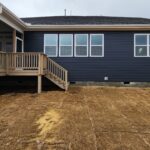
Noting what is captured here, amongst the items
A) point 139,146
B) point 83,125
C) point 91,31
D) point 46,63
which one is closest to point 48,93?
point 46,63

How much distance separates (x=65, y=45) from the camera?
18.5m

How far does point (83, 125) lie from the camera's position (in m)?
8.54

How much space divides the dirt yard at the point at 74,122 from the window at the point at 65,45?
415cm

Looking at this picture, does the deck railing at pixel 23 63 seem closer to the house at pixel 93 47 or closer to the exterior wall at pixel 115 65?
the house at pixel 93 47

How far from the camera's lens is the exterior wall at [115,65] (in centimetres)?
1812

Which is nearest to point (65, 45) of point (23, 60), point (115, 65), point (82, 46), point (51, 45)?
point (51, 45)

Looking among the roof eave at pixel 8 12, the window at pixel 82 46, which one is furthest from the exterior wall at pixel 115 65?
the roof eave at pixel 8 12

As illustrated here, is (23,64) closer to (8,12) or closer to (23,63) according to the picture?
(23,63)

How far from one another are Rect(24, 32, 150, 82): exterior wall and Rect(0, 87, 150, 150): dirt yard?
3.50m

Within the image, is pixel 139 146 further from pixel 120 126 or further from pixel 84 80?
pixel 84 80

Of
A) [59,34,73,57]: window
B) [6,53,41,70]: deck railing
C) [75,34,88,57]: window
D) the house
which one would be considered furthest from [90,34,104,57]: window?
[6,53,41,70]: deck railing

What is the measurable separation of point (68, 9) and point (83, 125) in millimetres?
33290

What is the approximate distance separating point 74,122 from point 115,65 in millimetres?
9689

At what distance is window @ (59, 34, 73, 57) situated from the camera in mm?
18375
